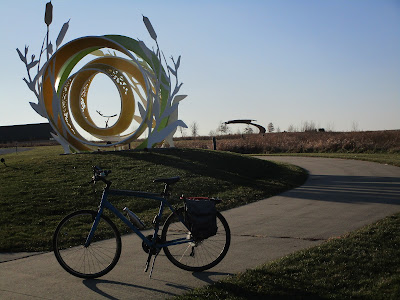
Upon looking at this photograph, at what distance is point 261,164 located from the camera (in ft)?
65.0

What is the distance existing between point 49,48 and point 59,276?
1768cm

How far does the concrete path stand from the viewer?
568cm

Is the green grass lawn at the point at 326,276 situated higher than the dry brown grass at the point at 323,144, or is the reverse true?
the dry brown grass at the point at 323,144

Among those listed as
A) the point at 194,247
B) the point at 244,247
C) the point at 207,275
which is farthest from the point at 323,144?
the point at 207,275

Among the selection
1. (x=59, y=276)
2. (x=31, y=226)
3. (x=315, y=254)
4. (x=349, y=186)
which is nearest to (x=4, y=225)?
(x=31, y=226)

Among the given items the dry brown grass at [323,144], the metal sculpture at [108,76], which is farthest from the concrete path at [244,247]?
the dry brown grass at [323,144]

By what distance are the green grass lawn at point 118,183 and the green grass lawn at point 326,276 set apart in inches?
158

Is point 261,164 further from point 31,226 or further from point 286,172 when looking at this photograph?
point 31,226

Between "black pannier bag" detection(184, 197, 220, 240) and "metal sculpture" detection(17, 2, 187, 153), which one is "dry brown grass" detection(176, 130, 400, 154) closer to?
"metal sculpture" detection(17, 2, 187, 153)

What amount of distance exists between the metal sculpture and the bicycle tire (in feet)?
49.9

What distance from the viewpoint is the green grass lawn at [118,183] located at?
10.3m

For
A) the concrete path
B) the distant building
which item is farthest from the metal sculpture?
the distant building

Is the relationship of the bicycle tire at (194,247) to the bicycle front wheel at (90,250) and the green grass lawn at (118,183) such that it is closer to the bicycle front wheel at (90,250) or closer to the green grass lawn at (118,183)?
the bicycle front wheel at (90,250)

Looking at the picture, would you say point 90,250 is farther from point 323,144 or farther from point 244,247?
point 323,144
